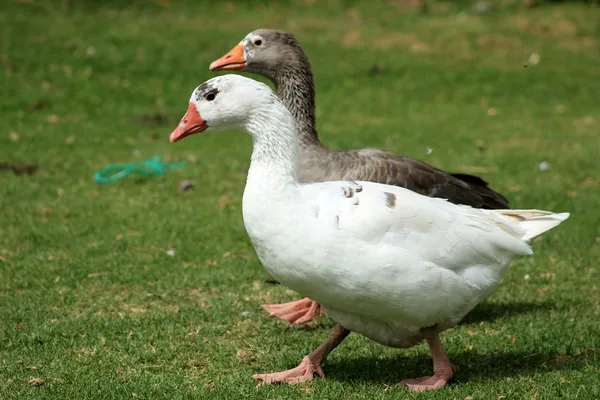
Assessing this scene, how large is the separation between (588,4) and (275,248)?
16060 millimetres

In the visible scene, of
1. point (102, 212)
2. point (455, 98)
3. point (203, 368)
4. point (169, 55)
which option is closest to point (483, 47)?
point (455, 98)

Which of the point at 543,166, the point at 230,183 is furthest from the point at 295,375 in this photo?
the point at 543,166

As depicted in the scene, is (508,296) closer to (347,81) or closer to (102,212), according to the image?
(102,212)

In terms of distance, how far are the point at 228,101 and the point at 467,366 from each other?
2216mm

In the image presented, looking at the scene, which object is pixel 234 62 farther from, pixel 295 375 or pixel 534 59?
pixel 534 59

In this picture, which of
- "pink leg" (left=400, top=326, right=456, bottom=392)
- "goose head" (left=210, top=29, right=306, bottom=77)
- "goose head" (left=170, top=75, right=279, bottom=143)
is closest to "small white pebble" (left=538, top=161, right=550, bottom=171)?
"goose head" (left=210, top=29, right=306, bottom=77)

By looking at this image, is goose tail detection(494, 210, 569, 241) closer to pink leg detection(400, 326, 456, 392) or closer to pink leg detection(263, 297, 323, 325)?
pink leg detection(400, 326, 456, 392)

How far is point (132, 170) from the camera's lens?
30.3ft

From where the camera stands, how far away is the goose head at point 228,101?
13.8 feet

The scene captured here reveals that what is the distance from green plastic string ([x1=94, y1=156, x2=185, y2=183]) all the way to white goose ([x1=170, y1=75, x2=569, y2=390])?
16.1ft

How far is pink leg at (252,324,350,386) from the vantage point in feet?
14.8

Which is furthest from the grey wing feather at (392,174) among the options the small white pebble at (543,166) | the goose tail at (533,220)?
the small white pebble at (543,166)

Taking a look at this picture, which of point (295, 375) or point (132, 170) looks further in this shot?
point (132, 170)

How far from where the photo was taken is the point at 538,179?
937cm
